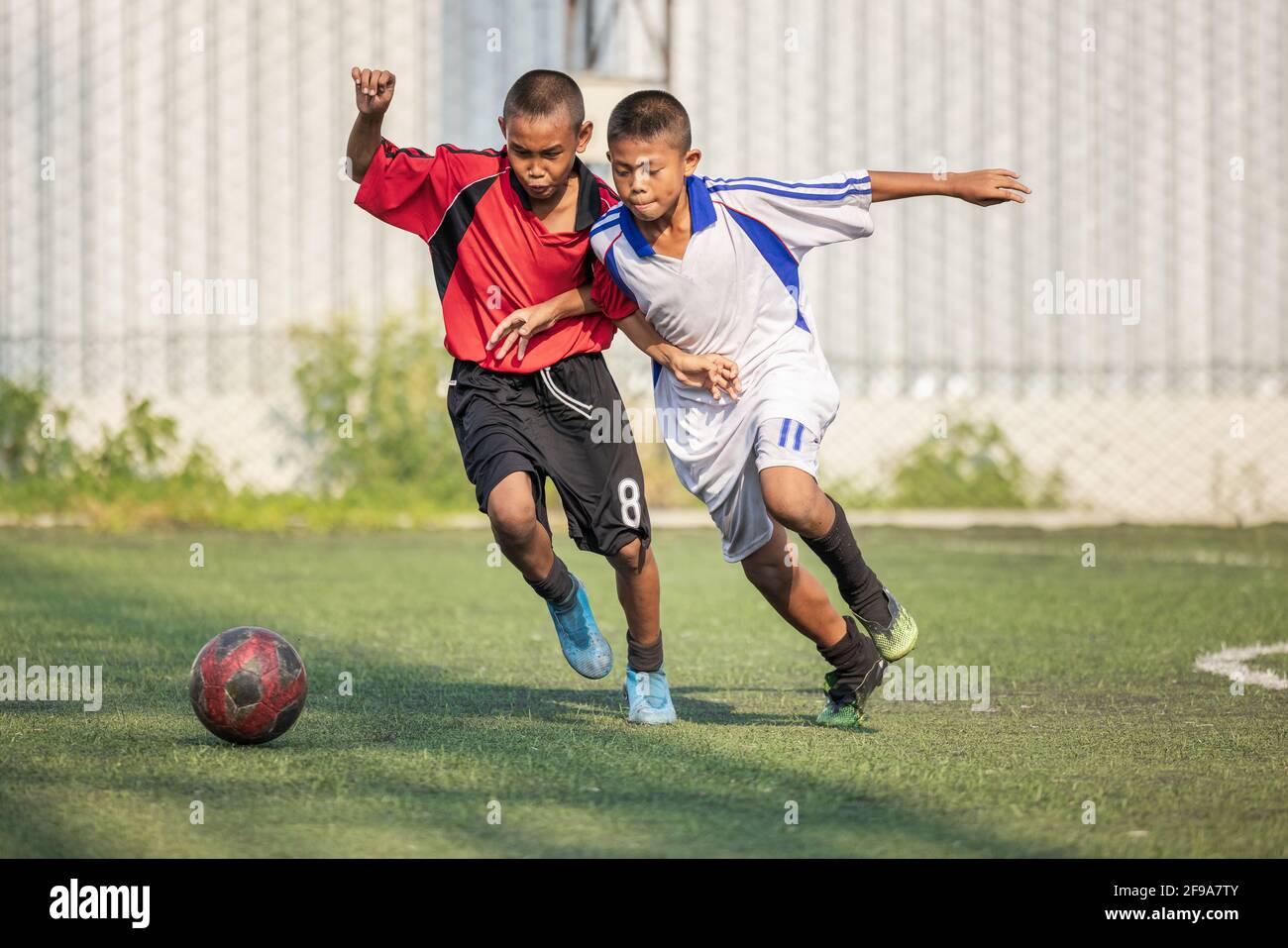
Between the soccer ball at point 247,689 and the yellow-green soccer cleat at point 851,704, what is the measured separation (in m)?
1.61

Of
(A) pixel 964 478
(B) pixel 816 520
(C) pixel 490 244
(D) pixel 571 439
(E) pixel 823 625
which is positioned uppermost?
(C) pixel 490 244

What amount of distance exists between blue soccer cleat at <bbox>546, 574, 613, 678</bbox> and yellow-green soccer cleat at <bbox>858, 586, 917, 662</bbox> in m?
0.88

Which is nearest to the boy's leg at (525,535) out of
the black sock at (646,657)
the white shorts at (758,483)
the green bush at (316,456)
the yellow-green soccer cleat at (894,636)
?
the black sock at (646,657)

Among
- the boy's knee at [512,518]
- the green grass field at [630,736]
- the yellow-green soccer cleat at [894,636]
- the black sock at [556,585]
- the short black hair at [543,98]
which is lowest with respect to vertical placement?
the green grass field at [630,736]

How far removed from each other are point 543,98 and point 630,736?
1944mm

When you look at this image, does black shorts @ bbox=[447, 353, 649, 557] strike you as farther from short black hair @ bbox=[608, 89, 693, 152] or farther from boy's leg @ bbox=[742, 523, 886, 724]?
short black hair @ bbox=[608, 89, 693, 152]

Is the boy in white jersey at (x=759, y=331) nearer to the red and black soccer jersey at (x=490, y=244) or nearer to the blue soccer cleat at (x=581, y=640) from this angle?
the red and black soccer jersey at (x=490, y=244)

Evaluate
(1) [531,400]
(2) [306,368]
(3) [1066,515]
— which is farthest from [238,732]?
(3) [1066,515]

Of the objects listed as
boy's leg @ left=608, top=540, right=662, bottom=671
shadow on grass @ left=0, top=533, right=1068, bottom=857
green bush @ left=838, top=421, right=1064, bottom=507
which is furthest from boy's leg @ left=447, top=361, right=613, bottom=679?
green bush @ left=838, top=421, right=1064, bottom=507

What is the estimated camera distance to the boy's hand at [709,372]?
184 inches

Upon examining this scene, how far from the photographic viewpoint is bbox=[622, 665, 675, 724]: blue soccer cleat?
4.89 metres

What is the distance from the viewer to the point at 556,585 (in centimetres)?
511

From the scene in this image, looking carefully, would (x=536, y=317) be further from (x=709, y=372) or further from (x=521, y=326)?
(x=709, y=372)

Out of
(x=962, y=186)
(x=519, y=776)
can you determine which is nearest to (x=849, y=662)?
(x=519, y=776)
